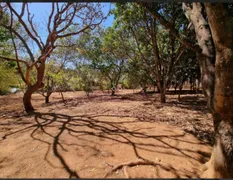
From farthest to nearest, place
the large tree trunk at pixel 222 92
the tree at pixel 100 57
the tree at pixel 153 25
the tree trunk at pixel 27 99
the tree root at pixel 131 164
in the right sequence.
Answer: the tree at pixel 100 57 < the tree trunk at pixel 27 99 < the tree at pixel 153 25 < the tree root at pixel 131 164 < the large tree trunk at pixel 222 92

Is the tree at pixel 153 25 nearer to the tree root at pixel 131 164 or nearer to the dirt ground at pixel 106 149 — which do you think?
the dirt ground at pixel 106 149

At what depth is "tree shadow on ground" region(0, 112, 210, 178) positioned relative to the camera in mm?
2702

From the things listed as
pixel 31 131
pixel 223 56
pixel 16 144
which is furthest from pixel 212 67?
pixel 31 131

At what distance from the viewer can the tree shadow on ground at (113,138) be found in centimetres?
270

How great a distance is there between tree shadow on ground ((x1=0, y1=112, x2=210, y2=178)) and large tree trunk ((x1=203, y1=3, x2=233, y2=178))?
45 cm

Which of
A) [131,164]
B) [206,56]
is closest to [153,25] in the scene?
[206,56]

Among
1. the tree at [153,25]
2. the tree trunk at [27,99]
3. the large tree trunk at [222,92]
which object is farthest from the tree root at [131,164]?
the tree trunk at [27,99]

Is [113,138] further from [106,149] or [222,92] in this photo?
[222,92]

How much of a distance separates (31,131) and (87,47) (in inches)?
412

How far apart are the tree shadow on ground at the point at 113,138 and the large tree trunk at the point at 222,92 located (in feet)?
1.48

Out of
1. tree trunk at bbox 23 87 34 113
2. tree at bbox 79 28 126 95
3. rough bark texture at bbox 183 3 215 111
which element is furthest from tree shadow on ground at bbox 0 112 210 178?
tree at bbox 79 28 126 95

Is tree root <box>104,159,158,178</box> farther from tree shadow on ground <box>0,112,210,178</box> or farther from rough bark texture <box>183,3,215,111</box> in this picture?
rough bark texture <box>183,3,215,111</box>

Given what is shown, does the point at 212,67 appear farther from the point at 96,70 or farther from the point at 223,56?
the point at 96,70

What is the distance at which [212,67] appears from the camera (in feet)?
7.37
